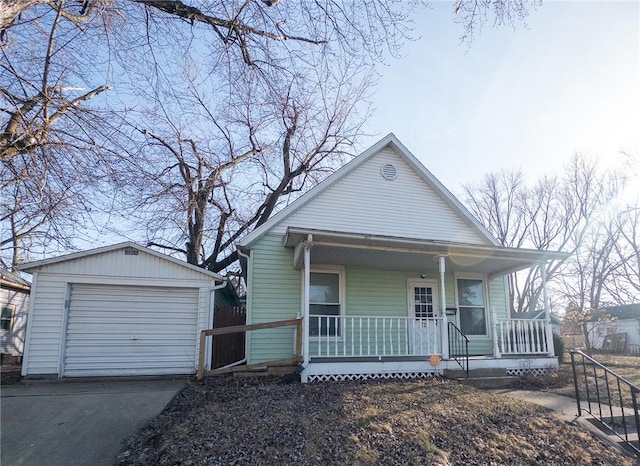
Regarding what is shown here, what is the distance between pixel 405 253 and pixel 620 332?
2993 centimetres

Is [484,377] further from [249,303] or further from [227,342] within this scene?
[227,342]

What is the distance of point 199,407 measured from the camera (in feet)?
20.7

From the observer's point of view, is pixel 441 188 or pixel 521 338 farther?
pixel 441 188

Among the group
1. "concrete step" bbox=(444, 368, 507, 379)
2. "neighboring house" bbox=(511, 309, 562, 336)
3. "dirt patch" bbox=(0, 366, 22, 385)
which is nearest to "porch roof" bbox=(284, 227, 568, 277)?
"neighboring house" bbox=(511, 309, 562, 336)

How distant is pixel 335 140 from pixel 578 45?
12553mm

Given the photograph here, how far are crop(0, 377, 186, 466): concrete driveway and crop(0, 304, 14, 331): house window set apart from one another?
31.3ft

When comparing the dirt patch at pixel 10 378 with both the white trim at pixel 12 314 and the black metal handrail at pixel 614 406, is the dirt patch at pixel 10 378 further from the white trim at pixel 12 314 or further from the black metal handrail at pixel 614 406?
the black metal handrail at pixel 614 406

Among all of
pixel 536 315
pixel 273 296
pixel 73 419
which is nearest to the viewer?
pixel 73 419

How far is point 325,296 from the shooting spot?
10.6 m

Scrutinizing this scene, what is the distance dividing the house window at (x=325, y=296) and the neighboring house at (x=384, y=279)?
0.09 feet

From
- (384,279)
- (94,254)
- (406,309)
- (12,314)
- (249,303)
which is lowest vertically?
(12,314)

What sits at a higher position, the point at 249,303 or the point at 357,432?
the point at 249,303

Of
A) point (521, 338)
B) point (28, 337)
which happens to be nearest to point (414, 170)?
point (521, 338)

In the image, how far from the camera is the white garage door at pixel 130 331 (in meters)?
9.57
